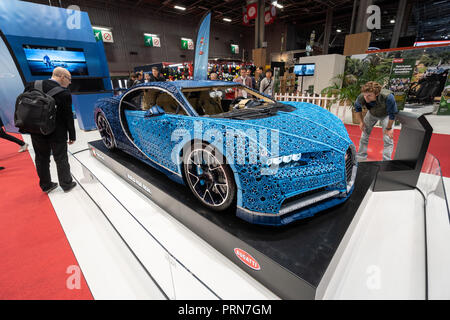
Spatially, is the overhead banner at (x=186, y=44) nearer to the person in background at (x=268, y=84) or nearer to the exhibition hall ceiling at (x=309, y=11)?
the exhibition hall ceiling at (x=309, y=11)

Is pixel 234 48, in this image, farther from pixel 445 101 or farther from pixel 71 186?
pixel 71 186

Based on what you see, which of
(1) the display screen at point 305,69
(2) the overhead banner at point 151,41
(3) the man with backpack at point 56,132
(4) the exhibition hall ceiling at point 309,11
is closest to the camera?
(3) the man with backpack at point 56,132

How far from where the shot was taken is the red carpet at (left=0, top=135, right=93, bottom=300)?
1.45 metres

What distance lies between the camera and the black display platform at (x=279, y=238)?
1204 millimetres

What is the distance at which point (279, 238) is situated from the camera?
4.64 ft

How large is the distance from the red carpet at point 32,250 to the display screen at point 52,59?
4.88m

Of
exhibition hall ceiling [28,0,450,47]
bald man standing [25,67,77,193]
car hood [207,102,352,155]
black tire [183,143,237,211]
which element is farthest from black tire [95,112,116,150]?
exhibition hall ceiling [28,0,450,47]

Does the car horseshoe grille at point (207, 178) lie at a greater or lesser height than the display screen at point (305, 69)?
lesser

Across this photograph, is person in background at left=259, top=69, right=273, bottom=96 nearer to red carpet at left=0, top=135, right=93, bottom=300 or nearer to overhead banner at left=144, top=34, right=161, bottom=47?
red carpet at left=0, top=135, right=93, bottom=300

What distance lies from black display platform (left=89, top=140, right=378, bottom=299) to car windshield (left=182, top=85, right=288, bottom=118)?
98 cm

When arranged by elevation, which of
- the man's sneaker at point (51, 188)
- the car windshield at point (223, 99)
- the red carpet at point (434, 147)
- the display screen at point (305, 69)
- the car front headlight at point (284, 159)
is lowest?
the man's sneaker at point (51, 188)

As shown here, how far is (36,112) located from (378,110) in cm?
426

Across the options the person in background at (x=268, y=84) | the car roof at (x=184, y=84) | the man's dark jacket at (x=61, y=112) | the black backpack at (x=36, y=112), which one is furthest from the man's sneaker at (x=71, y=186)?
the person in background at (x=268, y=84)
